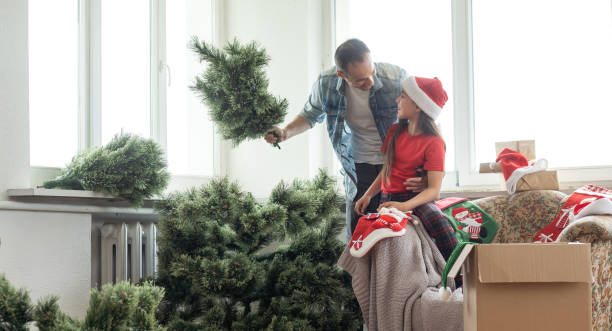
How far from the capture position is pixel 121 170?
8.20ft

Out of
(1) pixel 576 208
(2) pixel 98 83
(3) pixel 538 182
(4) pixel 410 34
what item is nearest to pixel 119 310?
(2) pixel 98 83

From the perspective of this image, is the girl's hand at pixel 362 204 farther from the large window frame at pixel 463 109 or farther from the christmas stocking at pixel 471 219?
the large window frame at pixel 463 109

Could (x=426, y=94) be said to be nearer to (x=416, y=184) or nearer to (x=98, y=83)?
(x=416, y=184)

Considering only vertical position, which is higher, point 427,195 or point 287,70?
point 287,70

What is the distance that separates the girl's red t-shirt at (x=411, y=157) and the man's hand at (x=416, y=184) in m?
0.03

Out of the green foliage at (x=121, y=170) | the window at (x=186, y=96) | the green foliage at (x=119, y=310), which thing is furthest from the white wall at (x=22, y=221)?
the window at (x=186, y=96)

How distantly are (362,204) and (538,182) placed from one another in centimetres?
75

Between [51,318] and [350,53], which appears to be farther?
[350,53]

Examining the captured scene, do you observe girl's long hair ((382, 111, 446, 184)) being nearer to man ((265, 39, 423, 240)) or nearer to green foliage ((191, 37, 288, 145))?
man ((265, 39, 423, 240))

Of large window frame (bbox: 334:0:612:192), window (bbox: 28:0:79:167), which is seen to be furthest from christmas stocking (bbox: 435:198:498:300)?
window (bbox: 28:0:79:167)

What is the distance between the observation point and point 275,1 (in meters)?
3.53

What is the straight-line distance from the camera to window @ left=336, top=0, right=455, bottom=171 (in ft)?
10.9

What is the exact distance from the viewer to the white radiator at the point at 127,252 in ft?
8.86

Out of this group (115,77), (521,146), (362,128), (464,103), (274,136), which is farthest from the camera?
(464,103)
